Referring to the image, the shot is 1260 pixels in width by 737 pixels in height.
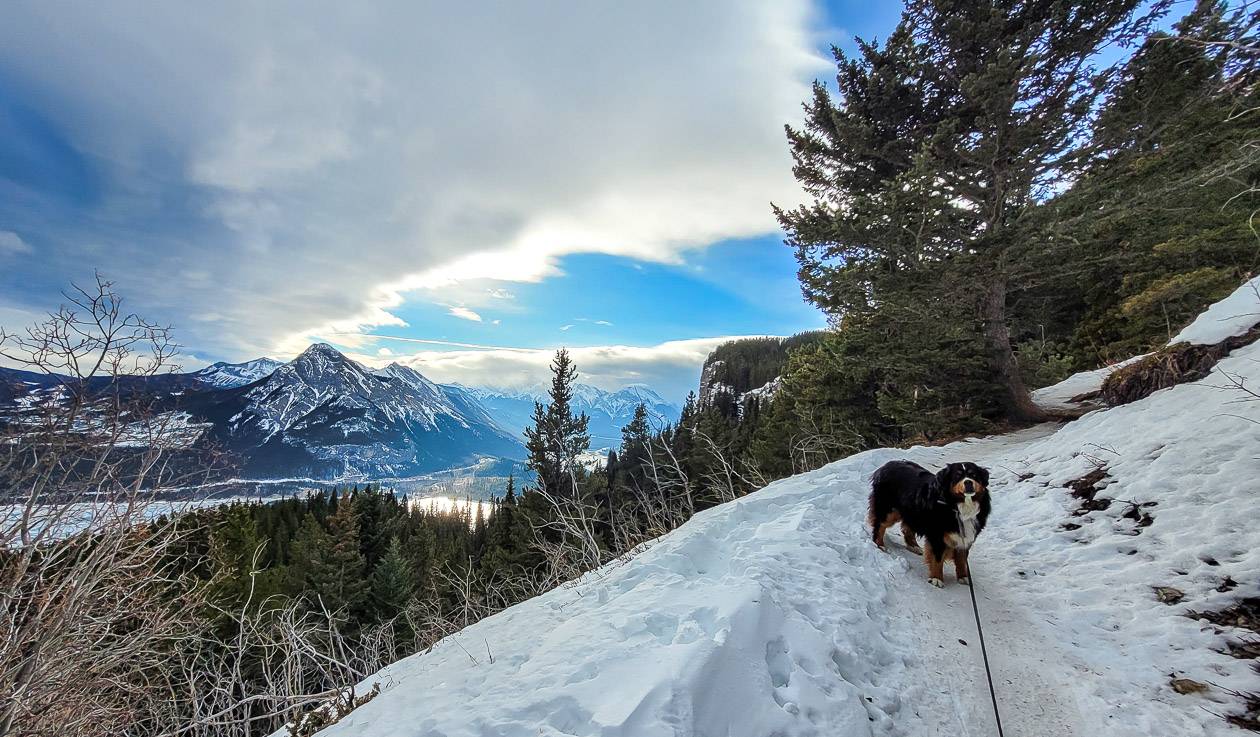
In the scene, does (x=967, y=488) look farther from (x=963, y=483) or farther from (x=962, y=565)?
(x=962, y=565)

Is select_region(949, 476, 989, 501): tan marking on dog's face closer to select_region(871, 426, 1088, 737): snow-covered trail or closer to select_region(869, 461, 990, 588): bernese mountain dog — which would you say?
select_region(869, 461, 990, 588): bernese mountain dog

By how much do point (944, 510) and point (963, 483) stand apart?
0.34 metres

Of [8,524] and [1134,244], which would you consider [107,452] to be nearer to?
[8,524]

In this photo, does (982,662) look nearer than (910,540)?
Yes

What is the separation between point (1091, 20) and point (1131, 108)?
74.6 inches

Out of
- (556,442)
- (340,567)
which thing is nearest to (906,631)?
(556,442)

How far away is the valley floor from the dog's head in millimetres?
854

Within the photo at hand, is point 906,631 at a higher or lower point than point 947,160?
lower

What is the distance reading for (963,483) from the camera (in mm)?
3891

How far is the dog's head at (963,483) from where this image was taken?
387 centimetres

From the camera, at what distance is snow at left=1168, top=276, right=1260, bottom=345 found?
19.3 ft

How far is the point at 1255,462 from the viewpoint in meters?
3.58

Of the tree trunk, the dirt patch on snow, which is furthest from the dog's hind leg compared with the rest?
the tree trunk

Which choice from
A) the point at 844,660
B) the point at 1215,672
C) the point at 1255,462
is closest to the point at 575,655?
the point at 844,660
